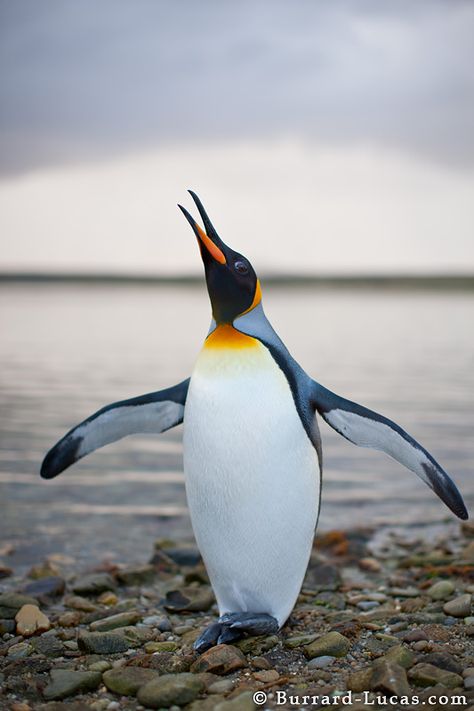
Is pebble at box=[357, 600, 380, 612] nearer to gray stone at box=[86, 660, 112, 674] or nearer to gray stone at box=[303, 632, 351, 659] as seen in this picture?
gray stone at box=[303, 632, 351, 659]

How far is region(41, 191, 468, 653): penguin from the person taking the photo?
154 inches

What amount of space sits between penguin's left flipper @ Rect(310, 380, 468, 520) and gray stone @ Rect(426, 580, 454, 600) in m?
1.04

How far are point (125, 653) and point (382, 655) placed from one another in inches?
47.8

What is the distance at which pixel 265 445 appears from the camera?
3904mm

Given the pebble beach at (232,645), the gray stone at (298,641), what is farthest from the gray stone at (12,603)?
the gray stone at (298,641)

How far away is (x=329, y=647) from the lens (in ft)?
12.5

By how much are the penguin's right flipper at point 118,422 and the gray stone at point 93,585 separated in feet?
4.73

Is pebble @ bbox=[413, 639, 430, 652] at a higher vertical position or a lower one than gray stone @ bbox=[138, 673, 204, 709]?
higher

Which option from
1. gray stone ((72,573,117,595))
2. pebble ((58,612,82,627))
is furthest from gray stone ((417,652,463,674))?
gray stone ((72,573,117,595))

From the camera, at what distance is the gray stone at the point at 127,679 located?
3.49m

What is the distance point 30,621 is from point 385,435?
2.18 meters

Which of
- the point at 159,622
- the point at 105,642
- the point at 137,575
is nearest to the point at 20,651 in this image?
the point at 105,642

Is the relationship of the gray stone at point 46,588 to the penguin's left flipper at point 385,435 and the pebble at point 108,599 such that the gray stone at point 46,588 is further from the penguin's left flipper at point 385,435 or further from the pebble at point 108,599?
the penguin's left flipper at point 385,435

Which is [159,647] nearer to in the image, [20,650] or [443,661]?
[20,650]
